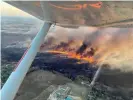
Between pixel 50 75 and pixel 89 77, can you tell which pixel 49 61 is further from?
pixel 89 77

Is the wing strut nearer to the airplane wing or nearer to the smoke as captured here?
the airplane wing

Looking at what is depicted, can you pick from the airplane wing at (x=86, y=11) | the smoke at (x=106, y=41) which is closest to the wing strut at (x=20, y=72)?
the airplane wing at (x=86, y=11)

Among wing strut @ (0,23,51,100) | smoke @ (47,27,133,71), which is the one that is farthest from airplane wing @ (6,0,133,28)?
smoke @ (47,27,133,71)

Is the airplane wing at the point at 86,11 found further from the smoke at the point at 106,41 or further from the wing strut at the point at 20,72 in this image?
the smoke at the point at 106,41

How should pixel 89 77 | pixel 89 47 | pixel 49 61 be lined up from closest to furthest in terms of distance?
pixel 89 47
pixel 89 77
pixel 49 61

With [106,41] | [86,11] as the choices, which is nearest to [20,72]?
[86,11]

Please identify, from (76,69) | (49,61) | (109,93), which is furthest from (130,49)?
(49,61)

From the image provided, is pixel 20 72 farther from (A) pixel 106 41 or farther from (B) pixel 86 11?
(A) pixel 106 41
